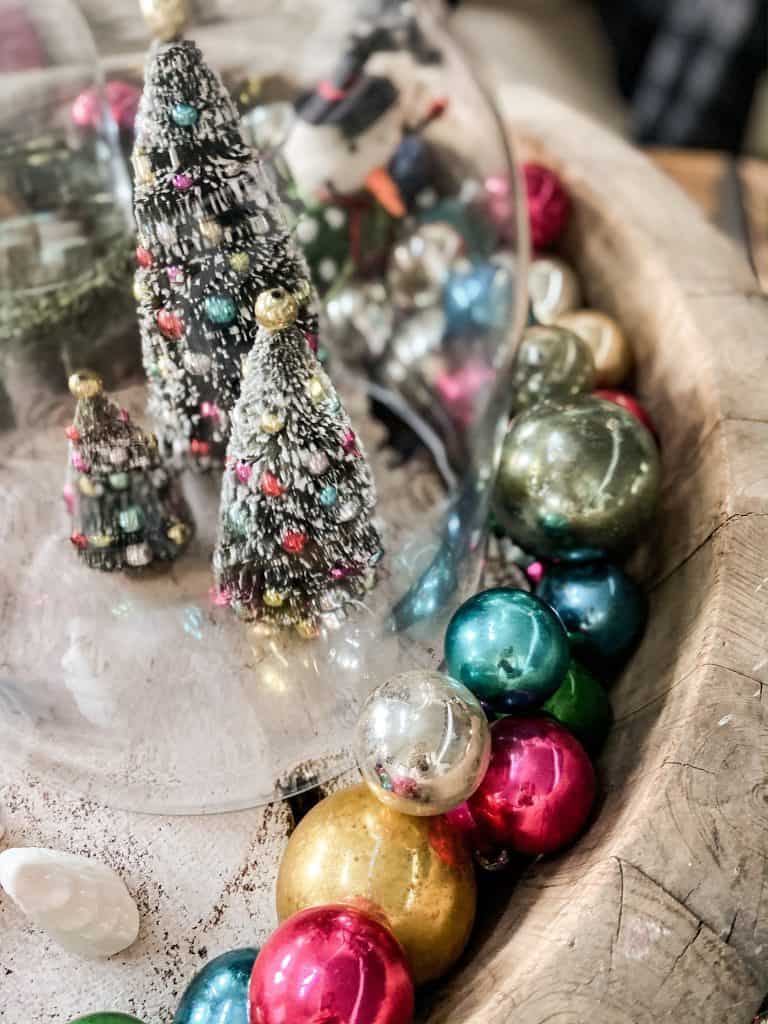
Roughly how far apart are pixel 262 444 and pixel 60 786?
13.0 inches

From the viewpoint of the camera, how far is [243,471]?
65cm

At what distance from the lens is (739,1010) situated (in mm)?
546

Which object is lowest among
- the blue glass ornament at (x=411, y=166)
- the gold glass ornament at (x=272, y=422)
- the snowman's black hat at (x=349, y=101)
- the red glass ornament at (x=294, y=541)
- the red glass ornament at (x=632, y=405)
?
the red glass ornament at (x=632, y=405)

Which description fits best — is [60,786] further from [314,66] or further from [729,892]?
[314,66]

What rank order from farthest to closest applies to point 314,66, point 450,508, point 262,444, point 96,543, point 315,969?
point 314,66 < point 450,508 < point 96,543 < point 262,444 < point 315,969

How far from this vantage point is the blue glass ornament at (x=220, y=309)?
0.66 meters

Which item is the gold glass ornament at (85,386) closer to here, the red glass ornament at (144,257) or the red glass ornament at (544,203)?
the red glass ornament at (144,257)

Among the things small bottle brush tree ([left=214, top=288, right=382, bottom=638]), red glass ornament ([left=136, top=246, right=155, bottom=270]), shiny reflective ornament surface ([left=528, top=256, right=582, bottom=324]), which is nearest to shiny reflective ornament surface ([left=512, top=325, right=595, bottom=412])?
shiny reflective ornament surface ([left=528, top=256, right=582, bottom=324])

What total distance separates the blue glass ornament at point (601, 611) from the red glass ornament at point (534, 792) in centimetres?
14

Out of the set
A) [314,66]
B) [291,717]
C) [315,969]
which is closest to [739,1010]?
[315,969]

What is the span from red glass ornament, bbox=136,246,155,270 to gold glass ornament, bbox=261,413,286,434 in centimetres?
14

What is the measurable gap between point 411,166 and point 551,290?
9.1 inches

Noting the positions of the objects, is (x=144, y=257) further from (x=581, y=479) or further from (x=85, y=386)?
(x=581, y=479)

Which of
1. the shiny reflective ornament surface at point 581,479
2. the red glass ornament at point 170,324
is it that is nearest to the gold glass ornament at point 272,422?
the red glass ornament at point 170,324
